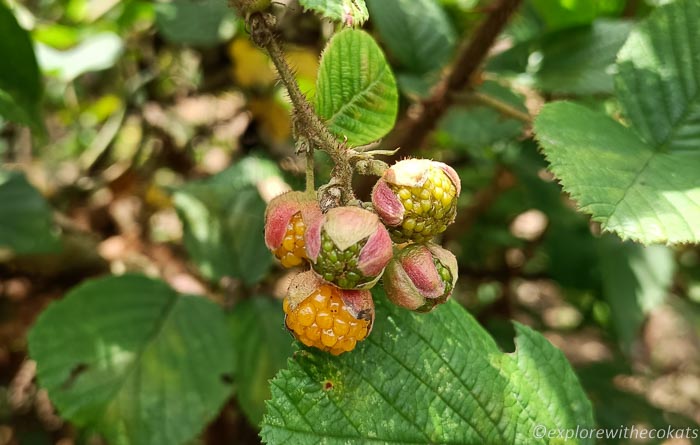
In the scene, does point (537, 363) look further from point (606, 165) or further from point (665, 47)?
point (665, 47)

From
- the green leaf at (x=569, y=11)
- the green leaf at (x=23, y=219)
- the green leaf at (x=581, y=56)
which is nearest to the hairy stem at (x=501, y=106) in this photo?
the green leaf at (x=581, y=56)

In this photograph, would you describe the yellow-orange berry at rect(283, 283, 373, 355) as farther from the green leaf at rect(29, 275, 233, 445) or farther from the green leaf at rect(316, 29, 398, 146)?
the green leaf at rect(29, 275, 233, 445)

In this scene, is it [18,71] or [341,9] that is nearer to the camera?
[341,9]

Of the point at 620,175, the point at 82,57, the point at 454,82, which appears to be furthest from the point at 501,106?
the point at 82,57

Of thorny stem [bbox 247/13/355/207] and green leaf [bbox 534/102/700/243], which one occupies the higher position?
thorny stem [bbox 247/13/355/207]

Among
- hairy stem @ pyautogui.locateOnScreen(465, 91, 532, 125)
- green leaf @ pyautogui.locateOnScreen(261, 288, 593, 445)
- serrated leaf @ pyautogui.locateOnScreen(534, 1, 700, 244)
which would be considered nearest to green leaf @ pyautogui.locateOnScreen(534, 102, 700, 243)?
serrated leaf @ pyautogui.locateOnScreen(534, 1, 700, 244)

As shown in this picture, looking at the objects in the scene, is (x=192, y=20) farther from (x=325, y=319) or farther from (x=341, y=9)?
(x=325, y=319)
